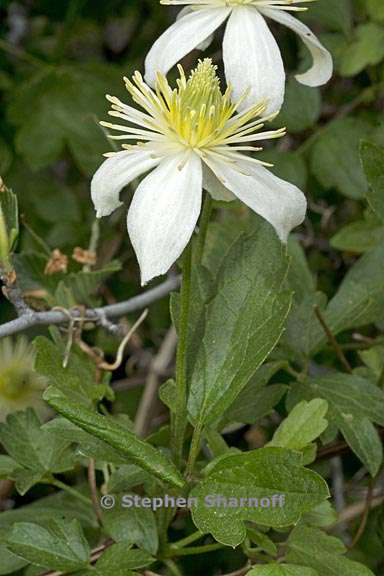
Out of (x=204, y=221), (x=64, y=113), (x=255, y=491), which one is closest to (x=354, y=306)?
(x=204, y=221)

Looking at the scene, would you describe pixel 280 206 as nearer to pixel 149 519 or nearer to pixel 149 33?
pixel 149 519

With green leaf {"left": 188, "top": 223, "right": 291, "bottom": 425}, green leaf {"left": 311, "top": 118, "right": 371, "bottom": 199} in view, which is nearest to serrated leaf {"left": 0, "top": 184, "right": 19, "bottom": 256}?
green leaf {"left": 188, "top": 223, "right": 291, "bottom": 425}

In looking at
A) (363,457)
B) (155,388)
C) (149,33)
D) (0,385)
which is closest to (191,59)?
(149,33)

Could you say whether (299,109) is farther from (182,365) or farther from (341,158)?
(182,365)

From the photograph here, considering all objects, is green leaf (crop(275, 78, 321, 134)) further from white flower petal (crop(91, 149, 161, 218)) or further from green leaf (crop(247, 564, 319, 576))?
green leaf (crop(247, 564, 319, 576))

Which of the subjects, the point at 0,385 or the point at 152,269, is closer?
the point at 152,269

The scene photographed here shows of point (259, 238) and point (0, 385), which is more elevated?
point (259, 238)

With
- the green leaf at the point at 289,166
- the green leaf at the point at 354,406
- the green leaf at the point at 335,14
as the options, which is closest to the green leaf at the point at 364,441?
the green leaf at the point at 354,406
